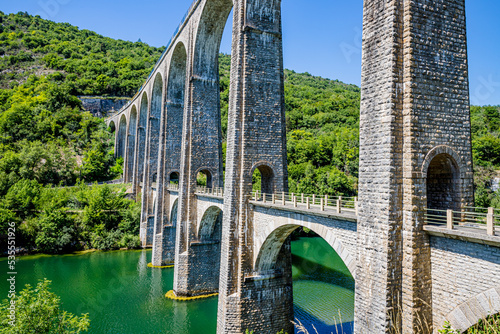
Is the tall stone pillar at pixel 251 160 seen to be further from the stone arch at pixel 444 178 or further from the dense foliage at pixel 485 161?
the dense foliage at pixel 485 161

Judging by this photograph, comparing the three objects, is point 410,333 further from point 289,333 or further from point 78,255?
point 78,255

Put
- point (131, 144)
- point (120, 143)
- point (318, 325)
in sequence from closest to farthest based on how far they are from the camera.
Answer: point (318, 325) → point (131, 144) → point (120, 143)

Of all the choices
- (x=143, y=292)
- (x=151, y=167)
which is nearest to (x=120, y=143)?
(x=151, y=167)

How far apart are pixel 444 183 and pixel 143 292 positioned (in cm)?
1930

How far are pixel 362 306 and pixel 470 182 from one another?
4.17 meters

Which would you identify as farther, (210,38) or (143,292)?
(210,38)

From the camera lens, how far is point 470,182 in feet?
26.7

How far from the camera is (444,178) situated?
334 inches

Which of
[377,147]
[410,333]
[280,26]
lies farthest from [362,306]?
[280,26]

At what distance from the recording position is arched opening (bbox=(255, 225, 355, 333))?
13859 mm

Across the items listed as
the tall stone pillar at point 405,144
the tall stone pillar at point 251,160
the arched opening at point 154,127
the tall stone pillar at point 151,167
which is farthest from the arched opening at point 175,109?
the tall stone pillar at point 405,144

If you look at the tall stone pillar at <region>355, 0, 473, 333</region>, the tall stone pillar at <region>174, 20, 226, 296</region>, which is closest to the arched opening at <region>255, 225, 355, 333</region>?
the tall stone pillar at <region>355, 0, 473, 333</region>

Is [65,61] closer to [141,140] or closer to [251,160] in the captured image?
[141,140]

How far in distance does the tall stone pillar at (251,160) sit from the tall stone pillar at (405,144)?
668 cm
